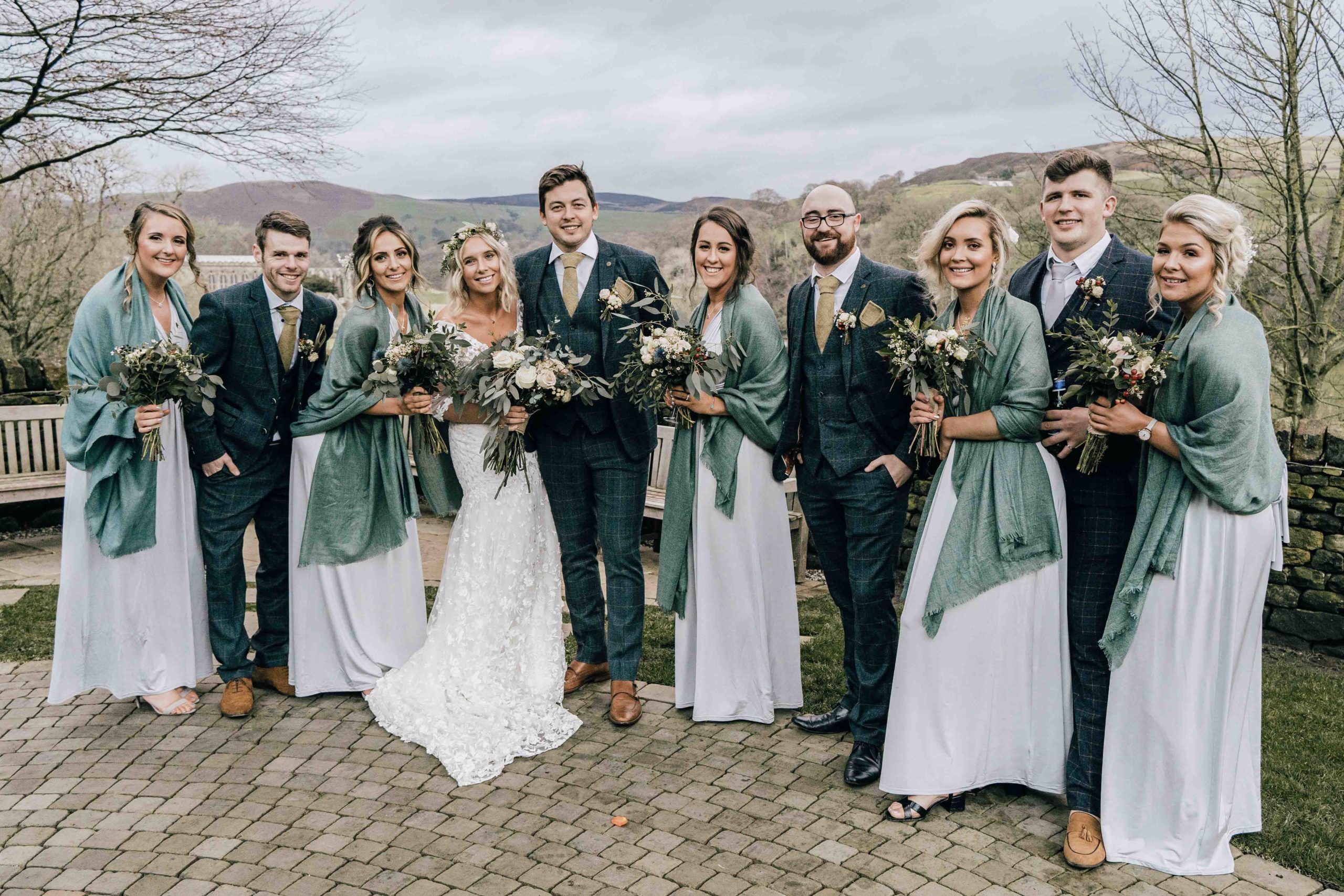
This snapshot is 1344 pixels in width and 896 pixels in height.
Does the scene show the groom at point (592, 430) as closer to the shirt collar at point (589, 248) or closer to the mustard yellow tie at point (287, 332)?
the shirt collar at point (589, 248)

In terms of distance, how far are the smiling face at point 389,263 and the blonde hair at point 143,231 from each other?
91cm

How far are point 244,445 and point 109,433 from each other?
64cm

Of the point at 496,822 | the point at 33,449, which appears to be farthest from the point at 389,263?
the point at 33,449

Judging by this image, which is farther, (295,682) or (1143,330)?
(295,682)

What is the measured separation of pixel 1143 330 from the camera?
422 cm

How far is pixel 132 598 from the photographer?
5.54 metres

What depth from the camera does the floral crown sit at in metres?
5.61

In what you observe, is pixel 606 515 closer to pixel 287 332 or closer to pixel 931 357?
pixel 287 332

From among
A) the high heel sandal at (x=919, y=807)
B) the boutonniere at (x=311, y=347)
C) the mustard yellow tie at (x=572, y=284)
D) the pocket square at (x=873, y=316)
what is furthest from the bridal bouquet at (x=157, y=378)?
the high heel sandal at (x=919, y=807)

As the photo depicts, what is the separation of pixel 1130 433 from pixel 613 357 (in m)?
2.60

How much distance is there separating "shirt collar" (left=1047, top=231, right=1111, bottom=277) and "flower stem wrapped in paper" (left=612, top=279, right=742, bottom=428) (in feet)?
5.31

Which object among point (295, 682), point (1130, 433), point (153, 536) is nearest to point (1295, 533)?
point (1130, 433)

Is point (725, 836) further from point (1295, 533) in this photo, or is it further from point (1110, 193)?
point (1295, 533)

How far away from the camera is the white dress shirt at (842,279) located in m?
4.91
